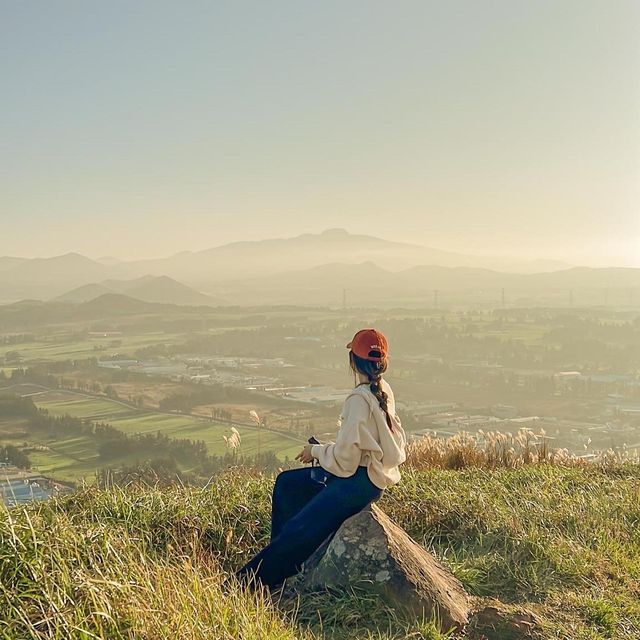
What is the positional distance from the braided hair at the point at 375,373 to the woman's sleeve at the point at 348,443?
0.12 metres

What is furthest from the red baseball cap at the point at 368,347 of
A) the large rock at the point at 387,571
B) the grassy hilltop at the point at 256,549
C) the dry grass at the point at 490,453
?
the dry grass at the point at 490,453

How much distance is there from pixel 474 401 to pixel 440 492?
123ft

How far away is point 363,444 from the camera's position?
472cm

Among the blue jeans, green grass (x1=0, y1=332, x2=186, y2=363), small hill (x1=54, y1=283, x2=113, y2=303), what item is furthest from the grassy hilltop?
small hill (x1=54, y1=283, x2=113, y2=303)

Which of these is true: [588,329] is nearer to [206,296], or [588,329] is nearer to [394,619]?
[394,619]

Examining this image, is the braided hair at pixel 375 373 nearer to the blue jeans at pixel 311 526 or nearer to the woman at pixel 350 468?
the woman at pixel 350 468

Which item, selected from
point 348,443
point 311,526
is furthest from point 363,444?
point 311,526

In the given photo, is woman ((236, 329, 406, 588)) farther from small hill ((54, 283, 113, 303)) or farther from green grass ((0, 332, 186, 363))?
small hill ((54, 283, 113, 303))

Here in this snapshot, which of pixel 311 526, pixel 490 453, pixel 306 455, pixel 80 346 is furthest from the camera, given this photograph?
pixel 80 346

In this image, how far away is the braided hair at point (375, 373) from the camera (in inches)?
188

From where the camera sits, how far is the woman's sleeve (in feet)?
15.3

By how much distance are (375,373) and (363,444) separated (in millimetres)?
462

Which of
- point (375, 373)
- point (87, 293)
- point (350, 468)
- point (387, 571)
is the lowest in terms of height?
point (387, 571)

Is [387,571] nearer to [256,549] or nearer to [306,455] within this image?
[306,455]
